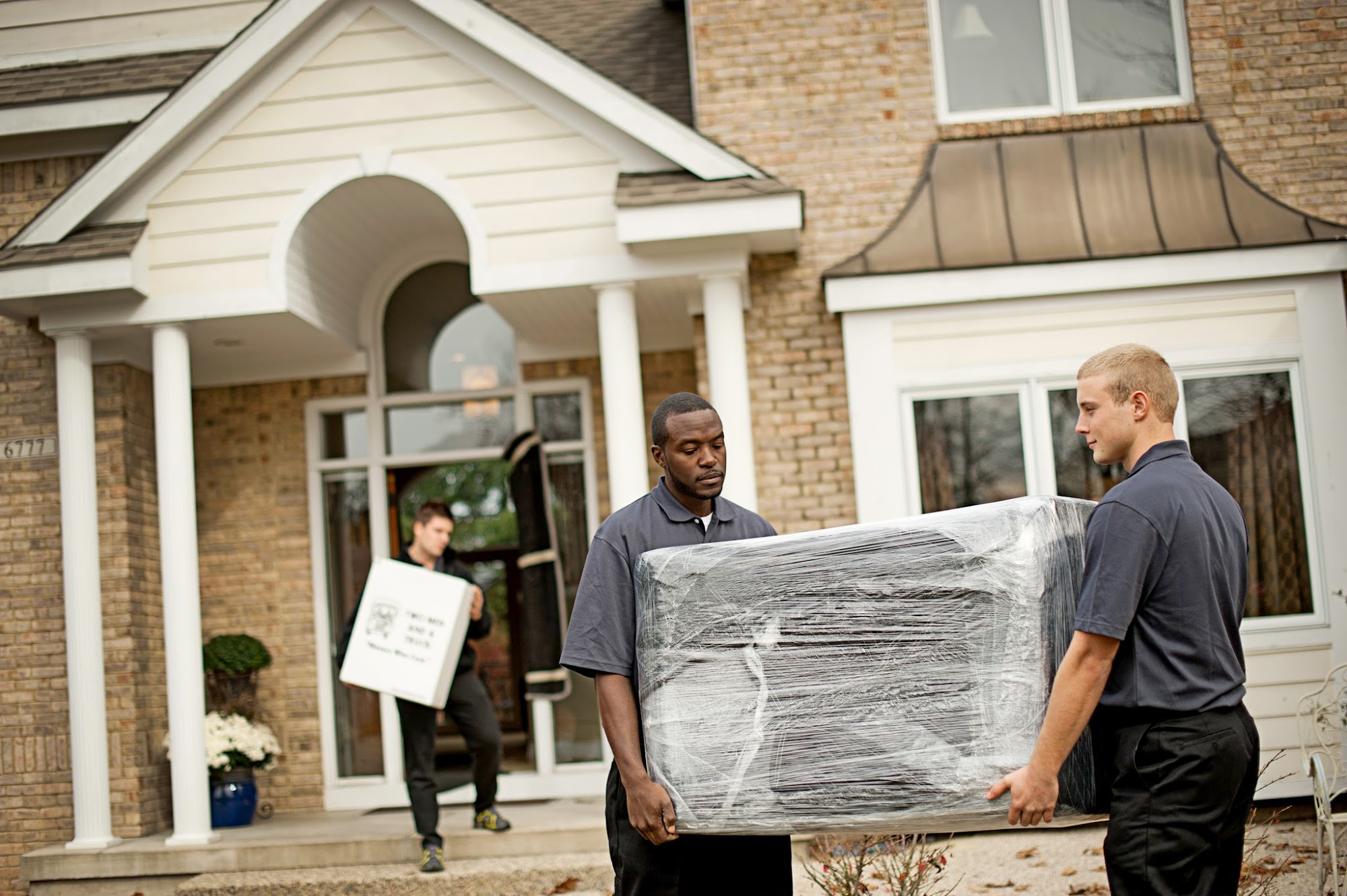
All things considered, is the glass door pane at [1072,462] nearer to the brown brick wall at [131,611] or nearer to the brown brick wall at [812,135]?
the brown brick wall at [812,135]

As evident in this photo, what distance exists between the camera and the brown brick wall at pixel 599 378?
8719 millimetres

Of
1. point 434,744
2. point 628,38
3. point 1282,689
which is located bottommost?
point 1282,689

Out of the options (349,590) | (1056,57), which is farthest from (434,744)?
(1056,57)

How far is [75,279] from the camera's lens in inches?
282

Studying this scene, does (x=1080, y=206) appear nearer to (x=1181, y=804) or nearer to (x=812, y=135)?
(x=812, y=135)

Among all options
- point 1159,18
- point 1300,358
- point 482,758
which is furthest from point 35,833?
point 1159,18

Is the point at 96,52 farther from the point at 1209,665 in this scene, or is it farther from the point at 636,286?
the point at 1209,665

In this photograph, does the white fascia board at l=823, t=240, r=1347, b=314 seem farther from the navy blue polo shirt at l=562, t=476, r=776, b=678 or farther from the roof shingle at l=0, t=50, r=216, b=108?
the roof shingle at l=0, t=50, r=216, b=108

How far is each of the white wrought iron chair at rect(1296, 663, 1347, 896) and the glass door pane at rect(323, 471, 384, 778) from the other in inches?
231

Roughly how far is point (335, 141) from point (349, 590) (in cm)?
325

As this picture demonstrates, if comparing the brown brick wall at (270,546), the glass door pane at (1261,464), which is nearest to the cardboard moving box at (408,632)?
the brown brick wall at (270,546)

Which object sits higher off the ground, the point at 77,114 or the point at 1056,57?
the point at 77,114

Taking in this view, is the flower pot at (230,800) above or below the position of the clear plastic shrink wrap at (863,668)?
below

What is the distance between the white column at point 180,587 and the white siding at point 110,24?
301 cm
